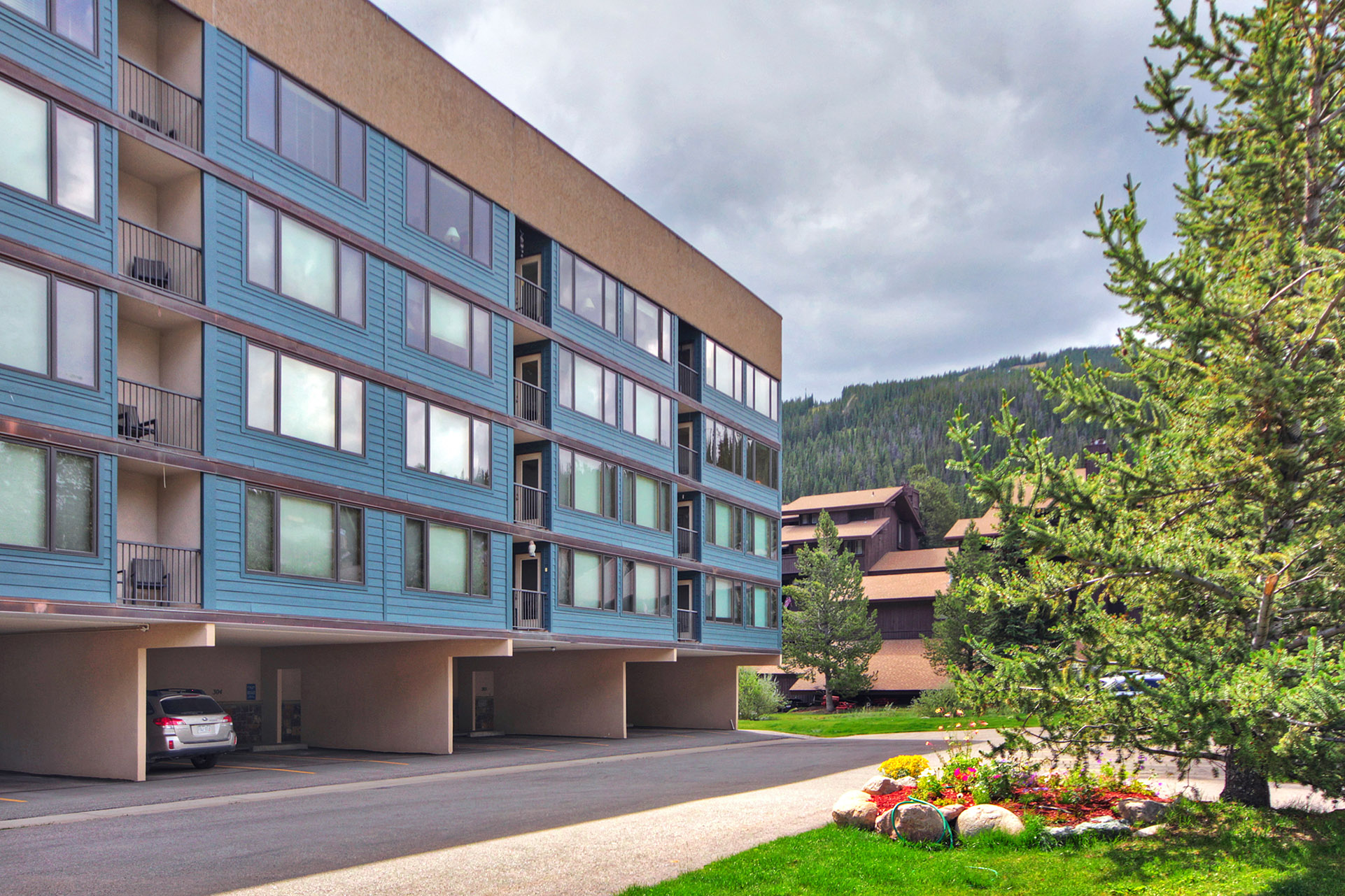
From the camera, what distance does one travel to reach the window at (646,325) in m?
32.7

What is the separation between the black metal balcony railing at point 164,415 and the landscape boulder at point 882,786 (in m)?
12.5

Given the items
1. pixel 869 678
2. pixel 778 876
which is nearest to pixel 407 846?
pixel 778 876

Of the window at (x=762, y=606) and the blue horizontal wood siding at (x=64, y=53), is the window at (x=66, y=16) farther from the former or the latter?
the window at (x=762, y=606)

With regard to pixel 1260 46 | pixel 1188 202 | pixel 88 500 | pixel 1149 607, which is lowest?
pixel 1149 607

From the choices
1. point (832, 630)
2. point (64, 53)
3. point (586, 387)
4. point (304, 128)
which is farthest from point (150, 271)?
point (832, 630)

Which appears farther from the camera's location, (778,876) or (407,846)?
(407,846)

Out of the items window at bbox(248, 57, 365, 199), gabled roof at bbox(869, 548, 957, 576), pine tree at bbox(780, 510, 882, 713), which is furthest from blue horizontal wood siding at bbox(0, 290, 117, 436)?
gabled roof at bbox(869, 548, 957, 576)

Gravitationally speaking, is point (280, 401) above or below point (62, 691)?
above

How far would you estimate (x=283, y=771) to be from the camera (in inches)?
832

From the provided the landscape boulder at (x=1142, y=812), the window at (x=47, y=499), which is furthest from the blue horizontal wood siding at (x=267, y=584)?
the landscape boulder at (x=1142, y=812)

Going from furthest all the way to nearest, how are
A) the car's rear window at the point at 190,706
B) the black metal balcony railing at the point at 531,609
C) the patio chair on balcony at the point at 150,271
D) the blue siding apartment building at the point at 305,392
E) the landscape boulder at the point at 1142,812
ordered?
1. the black metal balcony railing at the point at 531,609
2. the car's rear window at the point at 190,706
3. the patio chair on balcony at the point at 150,271
4. the blue siding apartment building at the point at 305,392
5. the landscape boulder at the point at 1142,812

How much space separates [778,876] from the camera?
32.8 ft

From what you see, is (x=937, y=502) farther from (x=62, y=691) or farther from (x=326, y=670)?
(x=62, y=691)

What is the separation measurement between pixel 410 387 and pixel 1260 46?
1753 centimetres
